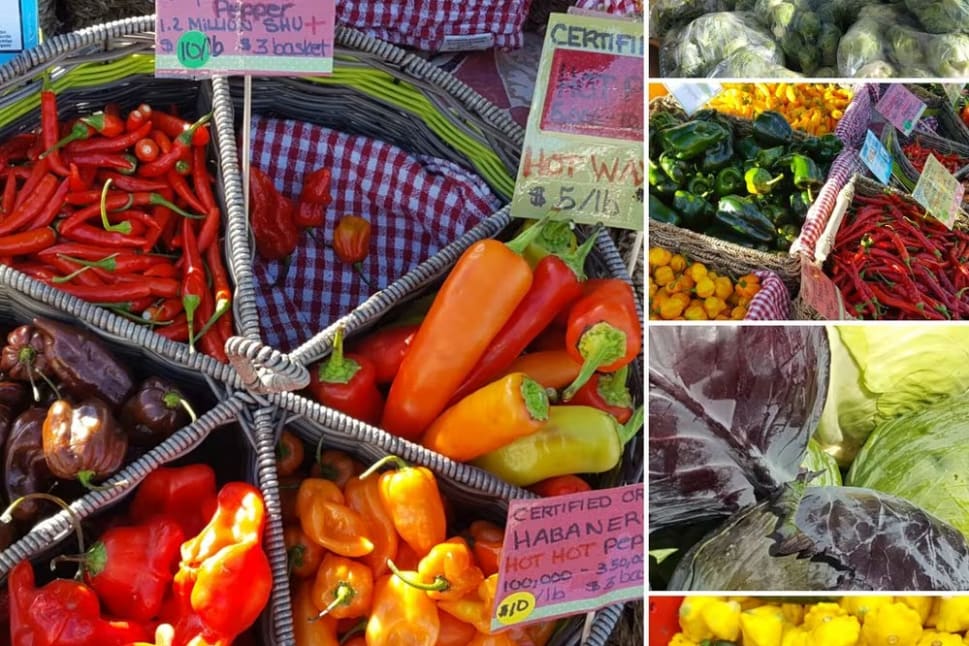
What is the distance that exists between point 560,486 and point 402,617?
398 millimetres

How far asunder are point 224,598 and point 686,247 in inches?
68.6

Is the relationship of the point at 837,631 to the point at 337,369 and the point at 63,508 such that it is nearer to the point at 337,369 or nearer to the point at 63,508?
the point at 337,369

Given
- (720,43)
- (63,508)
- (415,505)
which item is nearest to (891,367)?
(415,505)

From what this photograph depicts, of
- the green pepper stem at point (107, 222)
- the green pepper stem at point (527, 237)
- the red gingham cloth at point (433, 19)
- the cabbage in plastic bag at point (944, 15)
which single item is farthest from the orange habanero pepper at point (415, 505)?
the cabbage in plastic bag at point (944, 15)

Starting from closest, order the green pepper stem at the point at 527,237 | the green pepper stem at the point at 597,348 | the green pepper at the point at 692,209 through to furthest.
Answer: the green pepper stem at the point at 597,348
the green pepper stem at the point at 527,237
the green pepper at the point at 692,209

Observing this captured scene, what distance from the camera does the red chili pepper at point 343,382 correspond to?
1855mm

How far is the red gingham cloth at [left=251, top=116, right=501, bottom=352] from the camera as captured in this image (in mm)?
2309

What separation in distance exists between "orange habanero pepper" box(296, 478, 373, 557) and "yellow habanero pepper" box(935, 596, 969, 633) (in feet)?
3.33

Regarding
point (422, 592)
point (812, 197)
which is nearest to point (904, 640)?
point (422, 592)

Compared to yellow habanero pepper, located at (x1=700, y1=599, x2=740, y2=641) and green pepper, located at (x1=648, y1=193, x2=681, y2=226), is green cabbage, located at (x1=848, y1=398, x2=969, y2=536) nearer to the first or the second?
yellow habanero pepper, located at (x1=700, y1=599, x2=740, y2=641)

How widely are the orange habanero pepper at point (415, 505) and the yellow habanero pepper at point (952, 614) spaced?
0.89m

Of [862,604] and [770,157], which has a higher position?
[770,157]

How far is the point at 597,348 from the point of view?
185 centimetres

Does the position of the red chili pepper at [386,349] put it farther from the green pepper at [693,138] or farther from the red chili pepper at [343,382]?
the green pepper at [693,138]
